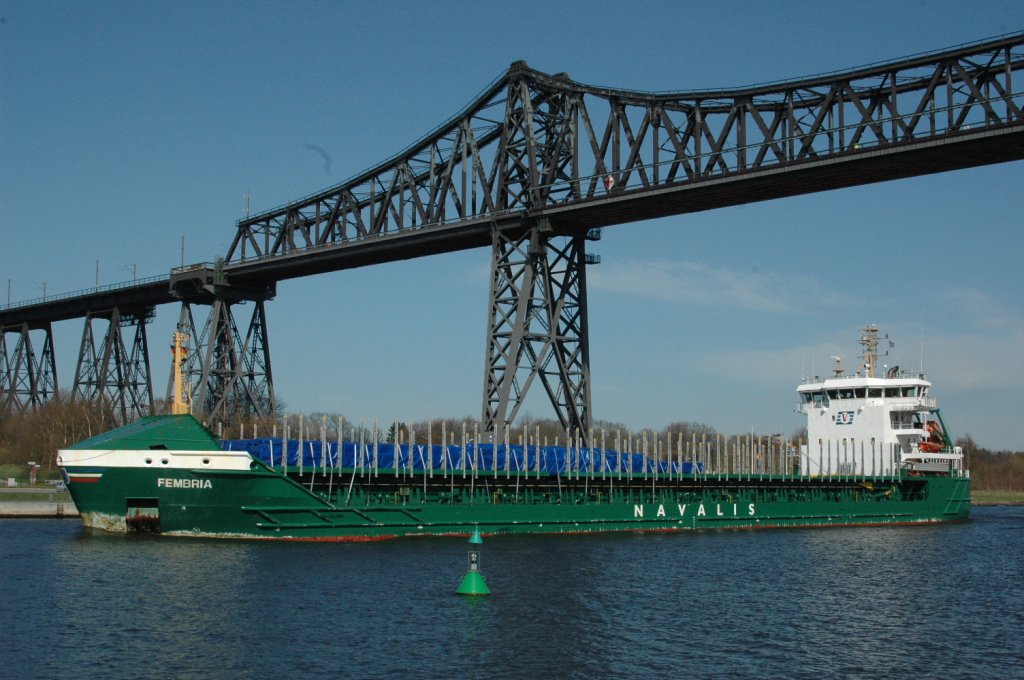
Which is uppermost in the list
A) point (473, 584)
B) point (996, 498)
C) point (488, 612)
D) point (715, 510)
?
point (715, 510)

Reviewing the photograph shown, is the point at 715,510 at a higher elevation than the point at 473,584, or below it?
higher

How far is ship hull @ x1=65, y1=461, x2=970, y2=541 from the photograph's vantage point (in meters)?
39.1

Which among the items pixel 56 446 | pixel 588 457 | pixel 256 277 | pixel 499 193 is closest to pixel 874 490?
pixel 588 457

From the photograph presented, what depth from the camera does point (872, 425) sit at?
68.3m

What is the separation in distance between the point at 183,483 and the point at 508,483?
15.1 metres

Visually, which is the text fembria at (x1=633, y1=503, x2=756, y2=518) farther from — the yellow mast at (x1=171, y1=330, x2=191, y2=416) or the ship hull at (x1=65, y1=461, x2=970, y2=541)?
the yellow mast at (x1=171, y1=330, x2=191, y2=416)

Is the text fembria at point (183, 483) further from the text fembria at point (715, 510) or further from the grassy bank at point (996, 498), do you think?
the grassy bank at point (996, 498)

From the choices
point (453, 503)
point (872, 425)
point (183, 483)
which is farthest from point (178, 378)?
point (872, 425)

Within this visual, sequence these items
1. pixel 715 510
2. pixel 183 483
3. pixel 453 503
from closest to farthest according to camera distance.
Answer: pixel 183 483, pixel 453 503, pixel 715 510

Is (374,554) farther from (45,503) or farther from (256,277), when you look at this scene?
(256,277)

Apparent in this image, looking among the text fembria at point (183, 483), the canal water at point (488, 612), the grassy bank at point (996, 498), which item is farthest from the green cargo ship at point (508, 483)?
the grassy bank at point (996, 498)

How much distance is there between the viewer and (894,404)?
2665 inches

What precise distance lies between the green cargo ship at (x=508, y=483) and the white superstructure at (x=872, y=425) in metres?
0.09

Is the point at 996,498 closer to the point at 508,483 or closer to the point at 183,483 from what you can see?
the point at 508,483
